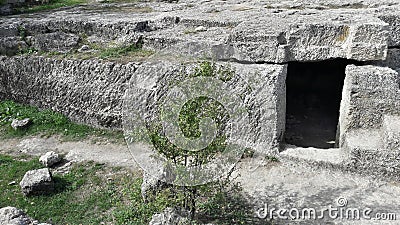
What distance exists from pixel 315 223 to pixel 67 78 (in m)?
5.65

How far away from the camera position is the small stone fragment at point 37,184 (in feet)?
21.5

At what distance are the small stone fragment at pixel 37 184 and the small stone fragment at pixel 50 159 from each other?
743 millimetres

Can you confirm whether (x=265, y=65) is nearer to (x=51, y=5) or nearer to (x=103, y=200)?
(x=103, y=200)

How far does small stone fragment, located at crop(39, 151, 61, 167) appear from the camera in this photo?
7.43 metres

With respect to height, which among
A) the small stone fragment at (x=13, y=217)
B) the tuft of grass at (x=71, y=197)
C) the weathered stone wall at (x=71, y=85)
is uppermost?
the weathered stone wall at (x=71, y=85)

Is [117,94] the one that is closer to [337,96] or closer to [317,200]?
[317,200]

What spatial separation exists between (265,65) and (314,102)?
3.08m

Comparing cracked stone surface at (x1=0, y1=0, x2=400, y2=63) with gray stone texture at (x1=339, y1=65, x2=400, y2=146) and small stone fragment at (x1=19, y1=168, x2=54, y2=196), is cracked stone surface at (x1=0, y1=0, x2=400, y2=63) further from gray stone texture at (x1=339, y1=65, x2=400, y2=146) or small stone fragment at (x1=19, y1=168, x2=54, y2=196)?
small stone fragment at (x1=19, y1=168, x2=54, y2=196)

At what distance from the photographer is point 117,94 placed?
331 inches

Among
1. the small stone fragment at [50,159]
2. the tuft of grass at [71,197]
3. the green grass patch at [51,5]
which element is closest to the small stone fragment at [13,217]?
the tuft of grass at [71,197]

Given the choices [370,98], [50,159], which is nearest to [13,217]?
[50,159]

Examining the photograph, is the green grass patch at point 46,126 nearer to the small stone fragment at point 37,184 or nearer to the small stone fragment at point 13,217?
the small stone fragment at point 37,184

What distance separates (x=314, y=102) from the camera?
9.87 m

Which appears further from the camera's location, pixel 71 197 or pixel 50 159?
pixel 50 159
